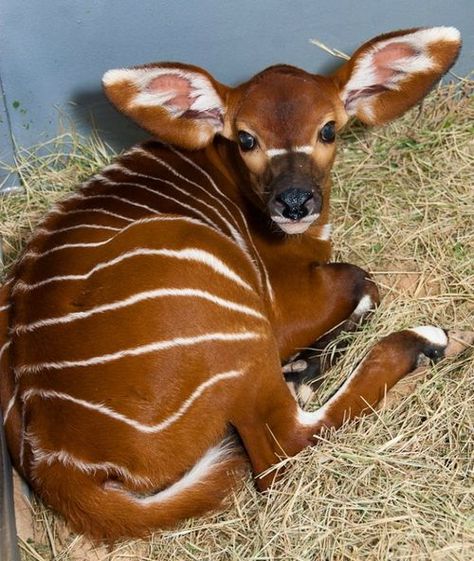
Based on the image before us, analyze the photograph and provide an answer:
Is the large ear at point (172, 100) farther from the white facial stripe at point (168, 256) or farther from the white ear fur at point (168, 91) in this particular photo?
the white facial stripe at point (168, 256)

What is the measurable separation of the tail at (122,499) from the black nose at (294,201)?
858 mm

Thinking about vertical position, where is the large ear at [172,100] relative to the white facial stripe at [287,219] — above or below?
above

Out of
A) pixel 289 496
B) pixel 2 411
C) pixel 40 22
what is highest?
pixel 40 22

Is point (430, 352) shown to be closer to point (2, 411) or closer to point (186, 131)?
point (186, 131)

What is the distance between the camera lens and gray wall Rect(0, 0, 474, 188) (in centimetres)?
404

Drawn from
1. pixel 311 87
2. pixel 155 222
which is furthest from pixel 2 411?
A: pixel 311 87

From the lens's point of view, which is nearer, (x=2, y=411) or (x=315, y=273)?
(x=2, y=411)

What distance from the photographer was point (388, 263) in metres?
4.12

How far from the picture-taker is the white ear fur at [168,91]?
11.1ft

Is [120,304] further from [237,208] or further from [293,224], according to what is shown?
[237,208]

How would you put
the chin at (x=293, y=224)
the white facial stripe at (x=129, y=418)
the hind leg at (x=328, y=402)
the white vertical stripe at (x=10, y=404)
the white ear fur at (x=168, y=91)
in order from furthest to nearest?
the white ear fur at (x=168, y=91), the chin at (x=293, y=224), the hind leg at (x=328, y=402), the white vertical stripe at (x=10, y=404), the white facial stripe at (x=129, y=418)

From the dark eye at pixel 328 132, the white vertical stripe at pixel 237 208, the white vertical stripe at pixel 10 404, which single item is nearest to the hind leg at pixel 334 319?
the white vertical stripe at pixel 237 208

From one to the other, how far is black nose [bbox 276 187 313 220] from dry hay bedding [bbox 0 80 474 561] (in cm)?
74

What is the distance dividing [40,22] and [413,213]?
185 centimetres
